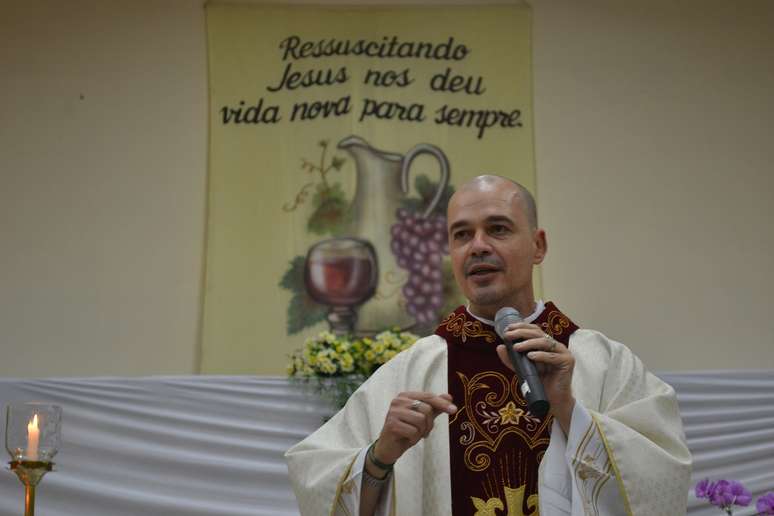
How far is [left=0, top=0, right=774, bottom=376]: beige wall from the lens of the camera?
6.45 metres

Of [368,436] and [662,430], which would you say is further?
[368,436]

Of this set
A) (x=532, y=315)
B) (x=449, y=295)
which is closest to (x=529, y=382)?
(x=532, y=315)

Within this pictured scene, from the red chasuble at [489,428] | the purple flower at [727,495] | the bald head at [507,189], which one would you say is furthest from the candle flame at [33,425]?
the purple flower at [727,495]

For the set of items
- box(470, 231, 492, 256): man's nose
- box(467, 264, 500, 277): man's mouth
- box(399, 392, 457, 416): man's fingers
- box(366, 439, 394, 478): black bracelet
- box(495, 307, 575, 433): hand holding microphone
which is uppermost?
box(470, 231, 492, 256): man's nose

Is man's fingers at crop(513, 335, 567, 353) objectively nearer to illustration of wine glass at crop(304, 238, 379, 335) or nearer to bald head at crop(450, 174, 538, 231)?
bald head at crop(450, 174, 538, 231)

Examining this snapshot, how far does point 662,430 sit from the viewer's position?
2.77 m

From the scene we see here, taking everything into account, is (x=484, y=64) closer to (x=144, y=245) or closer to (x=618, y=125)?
(x=618, y=125)

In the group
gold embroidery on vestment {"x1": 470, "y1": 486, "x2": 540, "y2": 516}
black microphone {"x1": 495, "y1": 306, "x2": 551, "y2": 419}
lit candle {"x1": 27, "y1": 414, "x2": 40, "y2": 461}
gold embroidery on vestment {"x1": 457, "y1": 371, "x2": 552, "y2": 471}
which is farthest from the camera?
gold embroidery on vestment {"x1": 457, "y1": 371, "x2": 552, "y2": 471}

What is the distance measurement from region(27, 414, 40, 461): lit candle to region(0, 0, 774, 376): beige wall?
143 inches

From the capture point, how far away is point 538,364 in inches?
100

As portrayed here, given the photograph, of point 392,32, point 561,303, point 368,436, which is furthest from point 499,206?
point 392,32

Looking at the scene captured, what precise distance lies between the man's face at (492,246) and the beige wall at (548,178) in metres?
3.45

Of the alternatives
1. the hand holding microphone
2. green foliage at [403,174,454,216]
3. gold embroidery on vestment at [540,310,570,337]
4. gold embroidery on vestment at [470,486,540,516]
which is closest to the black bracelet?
Answer: gold embroidery on vestment at [470,486,540,516]

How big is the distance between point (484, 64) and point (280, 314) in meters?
1.92
